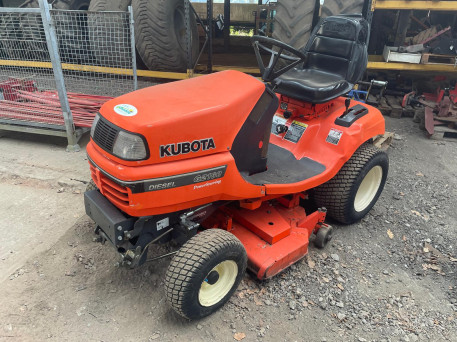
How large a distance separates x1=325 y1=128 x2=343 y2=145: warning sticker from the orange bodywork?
0.59m

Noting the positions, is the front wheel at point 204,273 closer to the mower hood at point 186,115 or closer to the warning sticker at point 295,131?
the mower hood at point 186,115

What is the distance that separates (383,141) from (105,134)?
3.56 metres

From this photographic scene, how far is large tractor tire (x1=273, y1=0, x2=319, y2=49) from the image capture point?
459 centimetres

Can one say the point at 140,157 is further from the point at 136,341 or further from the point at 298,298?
the point at 298,298

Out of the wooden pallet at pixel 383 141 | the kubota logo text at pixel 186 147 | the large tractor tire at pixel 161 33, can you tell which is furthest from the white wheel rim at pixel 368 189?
the large tractor tire at pixel 161 33

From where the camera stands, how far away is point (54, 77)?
4309 mm

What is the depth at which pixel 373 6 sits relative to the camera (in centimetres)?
479

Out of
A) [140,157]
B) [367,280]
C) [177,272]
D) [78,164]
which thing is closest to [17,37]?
[78,164]

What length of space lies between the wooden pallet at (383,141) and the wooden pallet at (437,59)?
5.07 ft

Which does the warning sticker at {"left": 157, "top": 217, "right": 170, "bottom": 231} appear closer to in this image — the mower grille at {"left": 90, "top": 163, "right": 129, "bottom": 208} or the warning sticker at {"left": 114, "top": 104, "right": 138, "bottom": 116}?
the mower grille at {"left": 90, "top": 163, "right": 129, "bottom": 208}

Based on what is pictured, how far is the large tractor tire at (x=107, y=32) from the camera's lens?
187 inches

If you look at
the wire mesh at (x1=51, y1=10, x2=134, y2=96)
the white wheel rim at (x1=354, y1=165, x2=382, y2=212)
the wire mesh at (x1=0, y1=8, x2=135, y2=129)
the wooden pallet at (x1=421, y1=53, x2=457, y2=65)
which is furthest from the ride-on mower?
the wire mesh at (x1=51, y1=10, x2=134, y2=96)

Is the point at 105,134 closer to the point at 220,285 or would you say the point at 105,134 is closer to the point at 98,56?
the point at 220,285

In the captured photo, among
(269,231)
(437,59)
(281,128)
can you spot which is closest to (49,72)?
(281,128)
